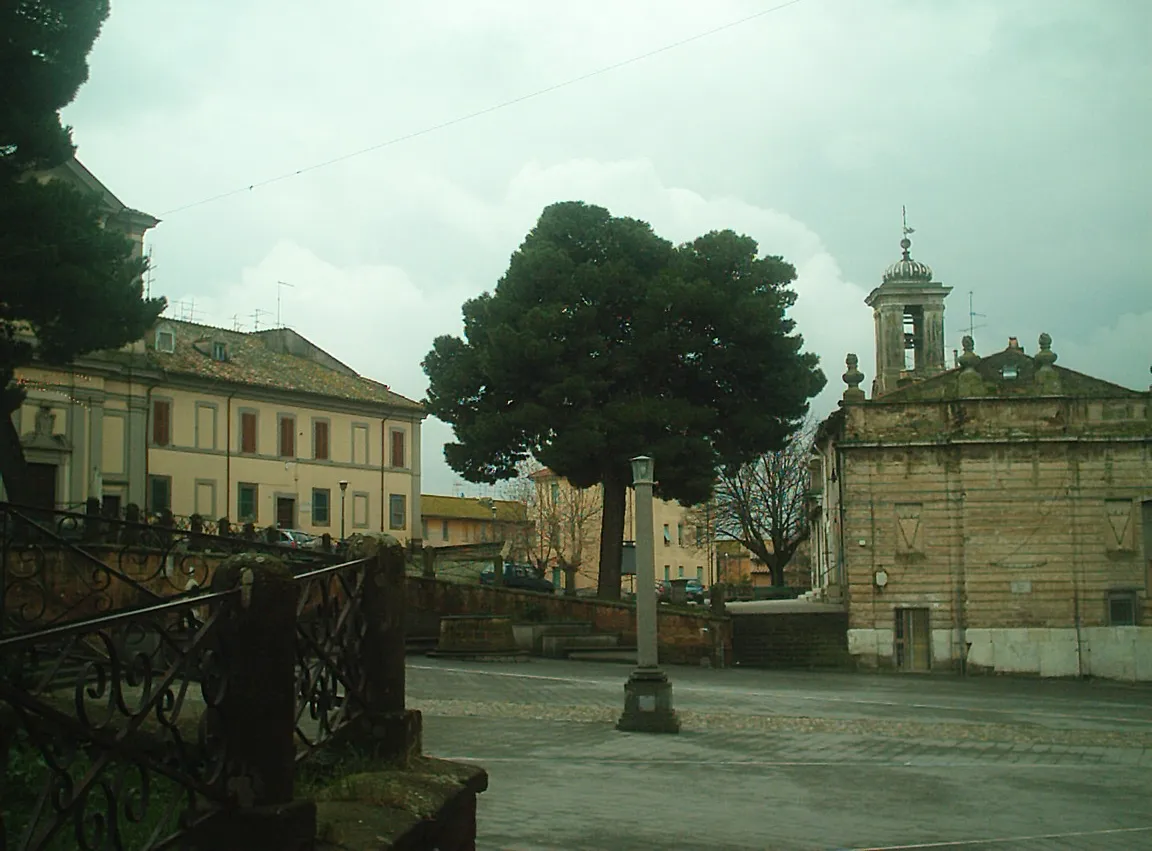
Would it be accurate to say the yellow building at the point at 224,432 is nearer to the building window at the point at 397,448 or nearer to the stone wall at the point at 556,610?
the building window at the point at 397,448

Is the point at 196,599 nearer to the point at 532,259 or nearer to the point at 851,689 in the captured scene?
the point at 851,689

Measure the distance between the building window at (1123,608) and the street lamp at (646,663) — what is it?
28450mm

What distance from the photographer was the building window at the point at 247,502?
54094mm

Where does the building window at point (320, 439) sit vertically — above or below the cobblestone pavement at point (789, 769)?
above

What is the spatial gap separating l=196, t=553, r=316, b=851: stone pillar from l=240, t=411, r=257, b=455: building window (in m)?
51.9

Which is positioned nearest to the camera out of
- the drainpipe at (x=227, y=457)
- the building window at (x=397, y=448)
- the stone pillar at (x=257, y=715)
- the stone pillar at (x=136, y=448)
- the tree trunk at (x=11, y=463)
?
the stone pillar at (x=257, y=715)

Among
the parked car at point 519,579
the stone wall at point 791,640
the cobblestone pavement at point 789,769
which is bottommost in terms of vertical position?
the stone wall at point 791,640

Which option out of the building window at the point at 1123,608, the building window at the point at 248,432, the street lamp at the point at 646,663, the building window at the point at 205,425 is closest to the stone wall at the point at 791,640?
the building window at the point at 1123,608

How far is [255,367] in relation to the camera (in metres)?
57.0

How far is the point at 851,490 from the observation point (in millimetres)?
41125

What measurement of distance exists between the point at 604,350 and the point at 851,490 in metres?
9.68

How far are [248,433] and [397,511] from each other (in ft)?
30.9

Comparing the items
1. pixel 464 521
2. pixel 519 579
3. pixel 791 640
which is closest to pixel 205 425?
pixel 519 579

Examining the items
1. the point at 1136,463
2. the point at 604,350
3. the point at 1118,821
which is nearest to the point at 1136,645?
the point at 1136,463
